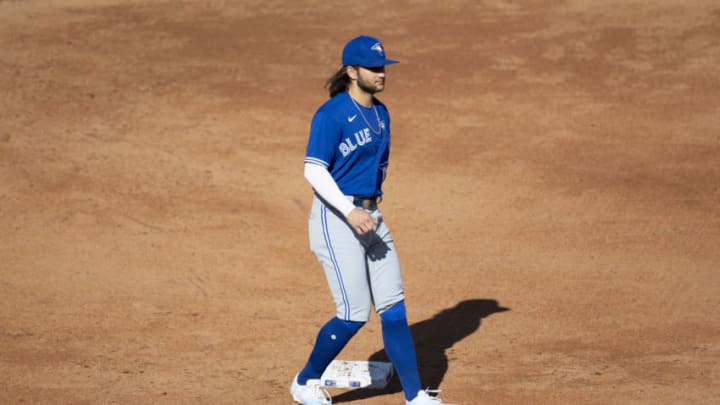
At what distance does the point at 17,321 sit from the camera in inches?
316

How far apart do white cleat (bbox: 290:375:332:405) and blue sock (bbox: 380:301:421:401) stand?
54 cm

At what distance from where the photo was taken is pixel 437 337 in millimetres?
7836

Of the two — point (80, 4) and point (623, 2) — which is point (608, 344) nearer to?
point (623, 2)

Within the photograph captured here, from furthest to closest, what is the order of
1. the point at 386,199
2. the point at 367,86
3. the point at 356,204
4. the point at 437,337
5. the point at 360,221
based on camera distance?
1. the point at 386,199
2. the point at 437,337
3. the point at 356,204
4. the point at 367,86
5. the point at 360,221

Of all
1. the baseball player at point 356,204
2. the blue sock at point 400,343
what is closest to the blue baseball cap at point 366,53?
the baseball player at point 356,204

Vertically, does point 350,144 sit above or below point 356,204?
above

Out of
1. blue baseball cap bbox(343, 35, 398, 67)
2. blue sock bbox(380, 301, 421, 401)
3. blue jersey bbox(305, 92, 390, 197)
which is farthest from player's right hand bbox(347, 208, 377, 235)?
blue baseball cap bbox(343, 35, 398, 67)

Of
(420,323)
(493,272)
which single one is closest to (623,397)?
(420,323)

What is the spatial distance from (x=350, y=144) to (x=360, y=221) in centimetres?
52

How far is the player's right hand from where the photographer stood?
5793 mm

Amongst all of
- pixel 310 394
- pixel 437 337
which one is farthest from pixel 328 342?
pixel 437 337

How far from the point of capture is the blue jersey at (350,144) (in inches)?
235

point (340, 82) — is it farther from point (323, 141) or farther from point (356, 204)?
point (356, 204)

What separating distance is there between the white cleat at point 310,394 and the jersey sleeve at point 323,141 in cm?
143
